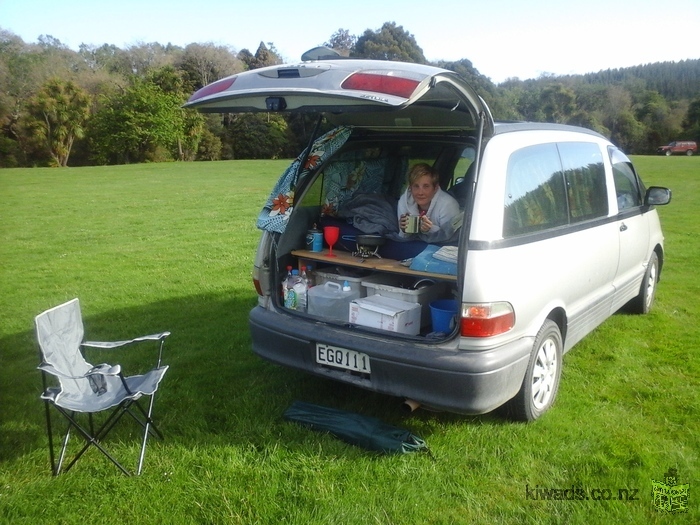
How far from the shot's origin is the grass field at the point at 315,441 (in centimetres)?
295

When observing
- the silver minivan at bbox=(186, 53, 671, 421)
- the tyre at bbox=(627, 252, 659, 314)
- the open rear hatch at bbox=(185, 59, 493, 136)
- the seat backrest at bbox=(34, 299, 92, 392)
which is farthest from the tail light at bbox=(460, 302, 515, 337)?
the tyre at bbox=(627, 252, 659, 314)

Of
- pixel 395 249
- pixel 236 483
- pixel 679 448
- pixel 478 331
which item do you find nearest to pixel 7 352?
pixel 236 483

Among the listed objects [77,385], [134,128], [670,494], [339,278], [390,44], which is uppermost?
[390,44]

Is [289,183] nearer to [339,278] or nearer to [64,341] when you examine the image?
[339,278]

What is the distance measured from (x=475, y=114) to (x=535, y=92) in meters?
57.9

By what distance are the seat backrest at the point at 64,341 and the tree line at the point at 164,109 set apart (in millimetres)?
24820

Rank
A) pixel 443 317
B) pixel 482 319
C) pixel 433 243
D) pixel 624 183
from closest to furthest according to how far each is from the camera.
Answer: pixel 482 319, pixel 443 317, pixel 433 243, pixel 624 183

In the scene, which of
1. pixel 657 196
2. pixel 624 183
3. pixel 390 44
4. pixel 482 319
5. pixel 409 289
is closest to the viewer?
pixel 482 319

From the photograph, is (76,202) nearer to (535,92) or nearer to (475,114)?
(475,114)

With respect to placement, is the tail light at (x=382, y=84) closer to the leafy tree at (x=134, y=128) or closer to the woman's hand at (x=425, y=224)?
the woman's hand at (x=425, y=224)

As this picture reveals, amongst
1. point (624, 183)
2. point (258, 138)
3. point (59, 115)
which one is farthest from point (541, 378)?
point (59, 115)

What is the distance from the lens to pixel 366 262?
160 inches

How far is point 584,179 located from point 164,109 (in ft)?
129

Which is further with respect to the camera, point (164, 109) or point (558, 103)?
point (558, 103)
